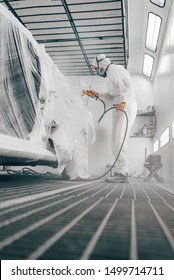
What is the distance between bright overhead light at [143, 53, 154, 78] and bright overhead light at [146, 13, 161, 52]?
438 mm

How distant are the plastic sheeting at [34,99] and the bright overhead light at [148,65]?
11.1 ft

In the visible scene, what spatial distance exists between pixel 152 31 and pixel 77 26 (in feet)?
4.63

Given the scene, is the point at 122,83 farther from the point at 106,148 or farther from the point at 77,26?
the point at 106,148

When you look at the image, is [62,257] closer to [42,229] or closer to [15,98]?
[42,229]

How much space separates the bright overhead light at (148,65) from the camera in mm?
6163

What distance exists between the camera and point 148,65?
652 cm

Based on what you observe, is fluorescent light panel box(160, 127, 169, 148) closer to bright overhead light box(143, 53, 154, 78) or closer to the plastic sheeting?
the plastic sheeting

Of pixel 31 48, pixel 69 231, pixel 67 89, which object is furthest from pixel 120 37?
pixel 69 231

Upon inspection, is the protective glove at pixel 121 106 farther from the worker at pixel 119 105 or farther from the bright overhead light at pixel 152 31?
the bright overhead light at pixel 152 31

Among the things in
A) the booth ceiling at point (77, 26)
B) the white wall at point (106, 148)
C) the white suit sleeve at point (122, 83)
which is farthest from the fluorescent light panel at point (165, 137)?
the booth ceiling at point (77, 26)

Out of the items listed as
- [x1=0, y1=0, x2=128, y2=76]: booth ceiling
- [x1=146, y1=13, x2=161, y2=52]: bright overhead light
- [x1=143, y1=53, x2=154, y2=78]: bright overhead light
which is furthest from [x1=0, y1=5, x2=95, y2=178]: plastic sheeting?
[x1=143, y1=53, x2=154, y2=78]: bright overhead light

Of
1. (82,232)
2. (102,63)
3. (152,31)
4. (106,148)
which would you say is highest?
(152,31)

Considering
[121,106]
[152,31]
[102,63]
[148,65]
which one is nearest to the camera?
[121,106]

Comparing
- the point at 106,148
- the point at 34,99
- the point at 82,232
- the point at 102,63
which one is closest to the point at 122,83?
the point at 102,63
